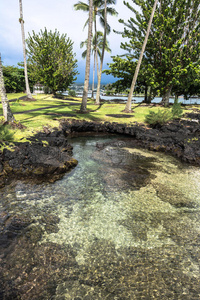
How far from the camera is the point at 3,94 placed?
9.76m

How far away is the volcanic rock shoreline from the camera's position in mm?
7871

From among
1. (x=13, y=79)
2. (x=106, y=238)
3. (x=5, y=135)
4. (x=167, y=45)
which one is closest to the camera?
(x=106, y=238)

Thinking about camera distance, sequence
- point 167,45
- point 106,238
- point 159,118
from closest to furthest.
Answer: point 106,238
point 159,118
point 167,45

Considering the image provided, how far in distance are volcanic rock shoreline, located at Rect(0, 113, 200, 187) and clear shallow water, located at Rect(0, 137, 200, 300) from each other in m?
0.83

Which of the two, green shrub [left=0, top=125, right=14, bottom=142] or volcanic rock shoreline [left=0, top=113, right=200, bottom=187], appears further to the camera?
green shrub [left=0, top=125, right=14, bottom=142]

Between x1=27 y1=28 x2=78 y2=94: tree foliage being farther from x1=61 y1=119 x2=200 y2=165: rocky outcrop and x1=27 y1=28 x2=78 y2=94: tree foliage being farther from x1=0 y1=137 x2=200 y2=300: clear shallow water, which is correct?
x1=0 y1=137 x2=200 y2=300: clear shallow water

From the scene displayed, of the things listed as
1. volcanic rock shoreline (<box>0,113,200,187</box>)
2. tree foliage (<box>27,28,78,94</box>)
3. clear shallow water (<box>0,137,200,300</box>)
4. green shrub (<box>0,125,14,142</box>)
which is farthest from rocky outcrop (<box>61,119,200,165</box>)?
tree foliage (<box>27,28,78,94</box>)

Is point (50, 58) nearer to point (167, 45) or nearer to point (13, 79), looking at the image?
point (13, 79)

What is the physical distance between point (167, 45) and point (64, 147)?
84.4ft

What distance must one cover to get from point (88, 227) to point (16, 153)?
17.5 ft

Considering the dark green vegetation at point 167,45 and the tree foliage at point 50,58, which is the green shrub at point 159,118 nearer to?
the dark green vegetation at point 167,45

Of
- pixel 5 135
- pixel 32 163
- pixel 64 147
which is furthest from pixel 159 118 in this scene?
pixel 5 135

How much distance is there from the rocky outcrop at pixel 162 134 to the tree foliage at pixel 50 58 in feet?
73.9

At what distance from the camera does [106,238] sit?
4.62 meters
